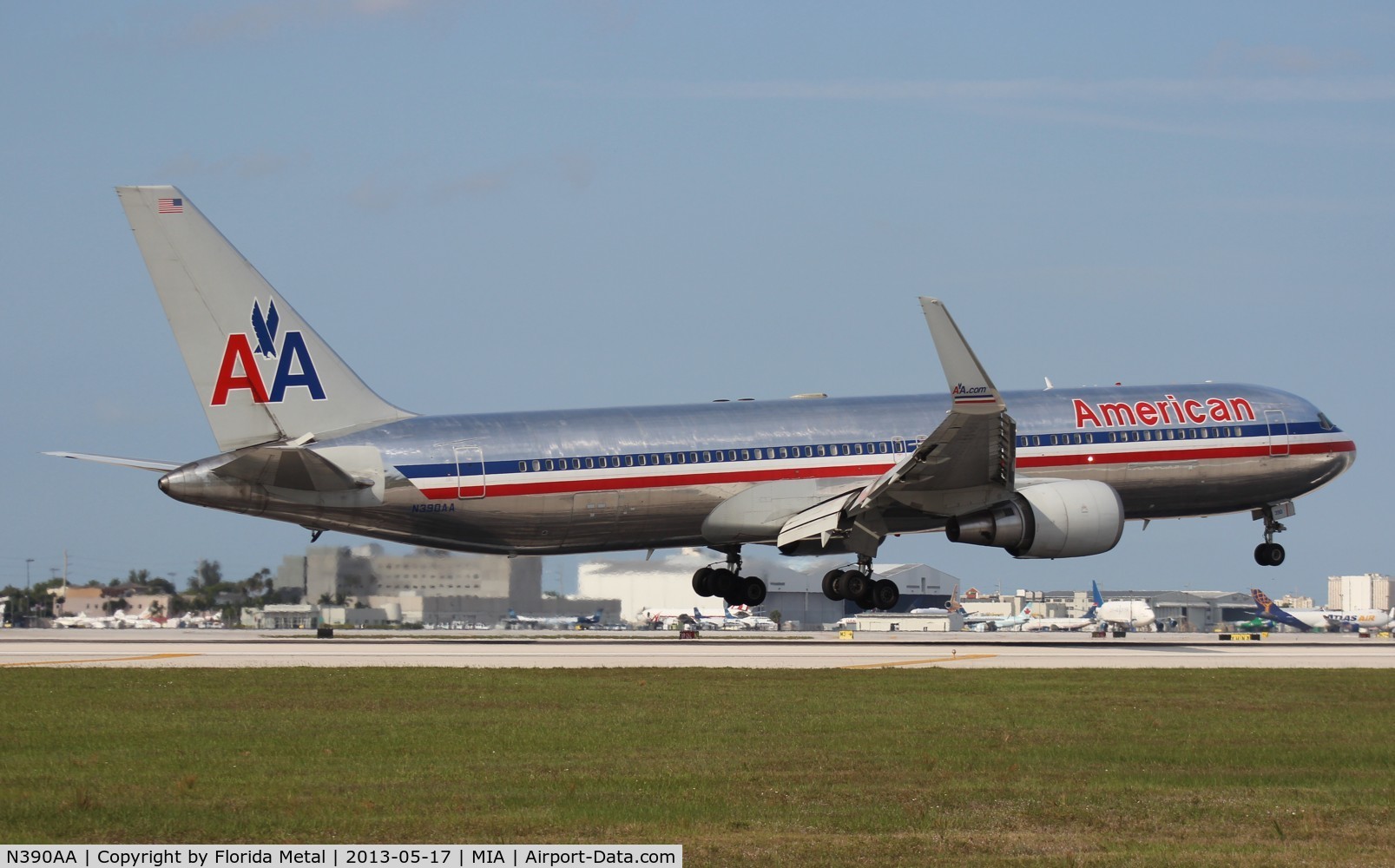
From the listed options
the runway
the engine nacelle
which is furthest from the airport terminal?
the engine nacelle

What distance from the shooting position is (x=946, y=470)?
39.9 meters

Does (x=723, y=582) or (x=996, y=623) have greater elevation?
(x=723, y=582)

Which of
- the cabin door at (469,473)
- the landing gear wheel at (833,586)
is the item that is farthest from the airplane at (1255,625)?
Answer: the cabin door at (469,473)

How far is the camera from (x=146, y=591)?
11625cm

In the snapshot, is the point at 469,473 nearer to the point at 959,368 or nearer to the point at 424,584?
the point at 959,368

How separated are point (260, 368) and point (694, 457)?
36.5 ft

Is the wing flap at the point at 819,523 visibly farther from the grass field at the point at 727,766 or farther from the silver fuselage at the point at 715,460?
the grass field at the point at 727,766

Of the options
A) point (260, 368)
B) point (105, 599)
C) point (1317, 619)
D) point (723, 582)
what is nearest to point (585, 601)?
point (723, 582)

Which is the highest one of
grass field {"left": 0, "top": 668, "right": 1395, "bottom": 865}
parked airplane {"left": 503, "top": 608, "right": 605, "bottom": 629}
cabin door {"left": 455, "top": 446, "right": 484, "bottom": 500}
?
cabin door {"left": 455, "top": 446, "right": 484, "bottom": 500}

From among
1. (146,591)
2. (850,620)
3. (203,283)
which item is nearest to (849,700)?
(203,283)

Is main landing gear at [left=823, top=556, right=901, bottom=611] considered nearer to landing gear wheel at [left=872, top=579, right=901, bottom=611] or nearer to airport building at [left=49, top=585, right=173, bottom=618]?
landing gear wheel at [left=872, top=579, right=901, bottom=611]

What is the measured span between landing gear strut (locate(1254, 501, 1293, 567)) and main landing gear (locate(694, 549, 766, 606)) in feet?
49.4

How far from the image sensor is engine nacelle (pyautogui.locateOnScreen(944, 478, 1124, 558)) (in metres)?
40.1

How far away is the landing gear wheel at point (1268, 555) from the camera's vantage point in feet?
159
